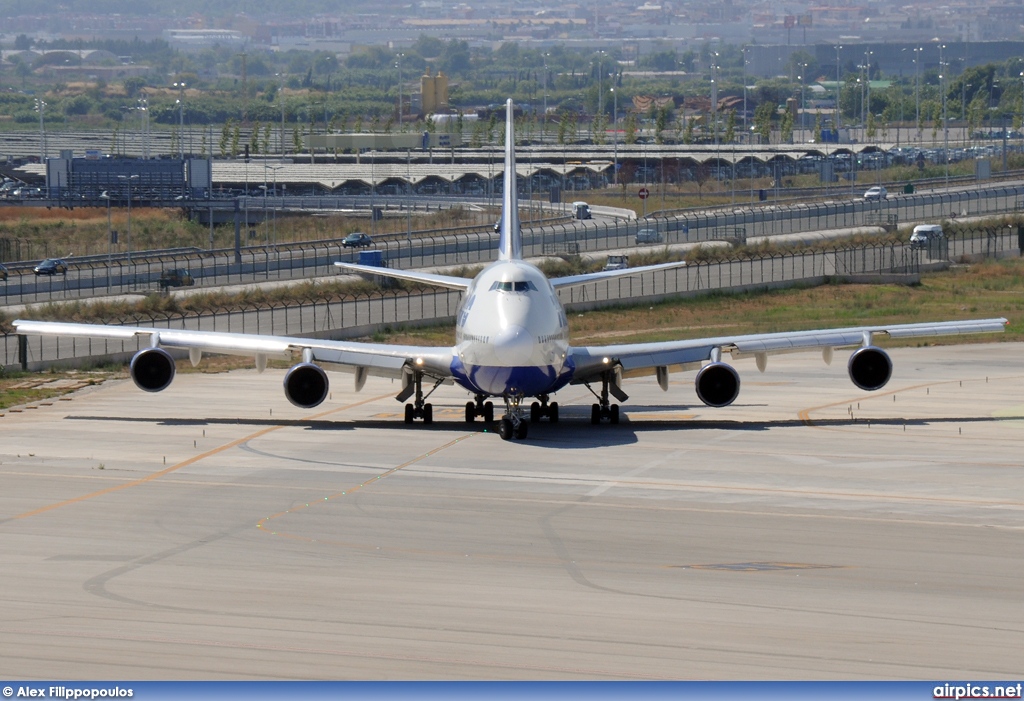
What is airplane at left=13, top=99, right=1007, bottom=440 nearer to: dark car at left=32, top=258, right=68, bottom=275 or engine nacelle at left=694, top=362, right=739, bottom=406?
engine nacelle at left=694, top=362, right=739, bottom=406

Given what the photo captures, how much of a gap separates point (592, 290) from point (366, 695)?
3158 inches

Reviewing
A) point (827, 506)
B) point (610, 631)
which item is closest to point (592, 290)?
point (827, 506)

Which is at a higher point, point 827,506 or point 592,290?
point 592,290

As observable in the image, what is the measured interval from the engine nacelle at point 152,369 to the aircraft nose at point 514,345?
11.9 m

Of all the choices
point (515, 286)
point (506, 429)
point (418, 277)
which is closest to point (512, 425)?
point (506, 429)

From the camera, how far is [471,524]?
3547 cm

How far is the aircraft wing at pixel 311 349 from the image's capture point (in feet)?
156

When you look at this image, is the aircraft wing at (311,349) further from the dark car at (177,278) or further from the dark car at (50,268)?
the dark car at (50,268)

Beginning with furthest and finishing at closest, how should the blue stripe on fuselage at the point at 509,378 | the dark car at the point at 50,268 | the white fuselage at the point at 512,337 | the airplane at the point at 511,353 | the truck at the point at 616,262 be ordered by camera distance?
the dark car at the point at 50,268 < the truck at the point at 616,262 < the airplane at the point at 511,353 < the blue stripe on fuselage at the point at 509,378 < the white fuselage at the point at 512,337

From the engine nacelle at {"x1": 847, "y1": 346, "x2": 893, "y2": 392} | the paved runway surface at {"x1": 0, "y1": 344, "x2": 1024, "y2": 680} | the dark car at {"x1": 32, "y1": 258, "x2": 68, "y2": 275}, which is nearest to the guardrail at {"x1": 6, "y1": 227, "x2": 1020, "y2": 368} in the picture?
the paved runway surface at {"x1": 0, "y1": 344, "x2": 1024, "y2": 680}

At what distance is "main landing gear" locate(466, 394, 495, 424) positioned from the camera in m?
50.3

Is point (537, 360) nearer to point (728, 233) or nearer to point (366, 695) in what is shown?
point (366, 695)

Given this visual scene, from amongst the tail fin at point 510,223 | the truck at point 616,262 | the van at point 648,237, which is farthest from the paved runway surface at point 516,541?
the van at point 648,237

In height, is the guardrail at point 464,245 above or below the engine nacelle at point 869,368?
above
